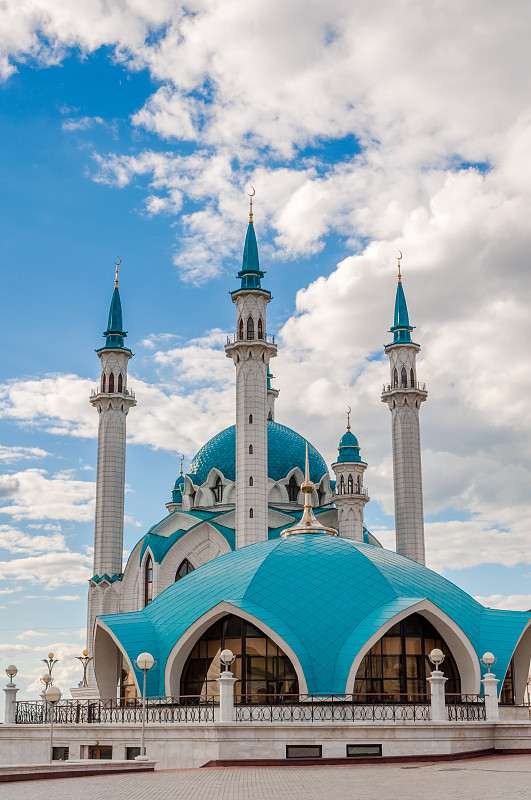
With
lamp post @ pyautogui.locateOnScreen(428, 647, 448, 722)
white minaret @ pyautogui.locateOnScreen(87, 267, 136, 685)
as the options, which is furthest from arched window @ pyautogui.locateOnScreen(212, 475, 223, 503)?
lamp post @ pyautogui.locateOnScreen(428, 647, 448, 722)

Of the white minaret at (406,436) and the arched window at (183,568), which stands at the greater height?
the white minaret at (406,436)

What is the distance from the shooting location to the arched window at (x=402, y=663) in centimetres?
2602

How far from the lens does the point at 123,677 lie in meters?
30.6

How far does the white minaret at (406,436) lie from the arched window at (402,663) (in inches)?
767

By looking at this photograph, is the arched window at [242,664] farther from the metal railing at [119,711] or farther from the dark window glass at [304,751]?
the dark window glass at [304,751]

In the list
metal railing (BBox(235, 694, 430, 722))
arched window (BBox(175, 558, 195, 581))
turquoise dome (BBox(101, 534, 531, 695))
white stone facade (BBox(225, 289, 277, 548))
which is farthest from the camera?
arched window (BBox(175, 558, 195, 581))

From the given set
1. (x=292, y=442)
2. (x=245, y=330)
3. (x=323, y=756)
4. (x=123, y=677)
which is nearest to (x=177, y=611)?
(x=123, y=677)

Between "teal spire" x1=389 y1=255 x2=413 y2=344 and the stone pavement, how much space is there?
34.8m

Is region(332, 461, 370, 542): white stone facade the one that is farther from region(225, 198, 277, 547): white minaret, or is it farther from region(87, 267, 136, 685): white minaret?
region(87, 267, 136, 685): white minaret

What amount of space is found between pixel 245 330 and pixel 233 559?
16020 mm

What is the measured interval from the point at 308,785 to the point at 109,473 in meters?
35.3

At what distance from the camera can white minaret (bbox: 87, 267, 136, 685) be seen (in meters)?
47.3

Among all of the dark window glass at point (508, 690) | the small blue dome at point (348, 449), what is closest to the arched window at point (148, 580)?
the small blue dome at point (348, 449)

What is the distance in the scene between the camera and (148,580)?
4638cm
